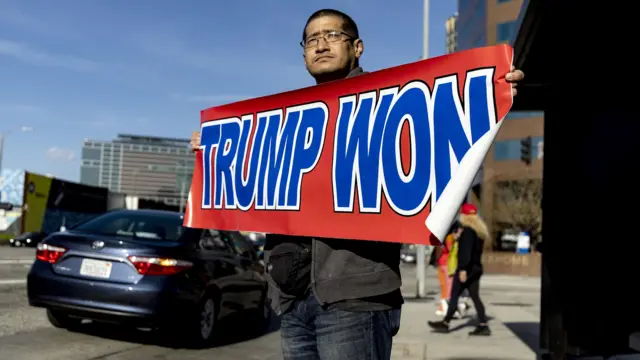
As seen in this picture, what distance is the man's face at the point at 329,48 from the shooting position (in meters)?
2.75

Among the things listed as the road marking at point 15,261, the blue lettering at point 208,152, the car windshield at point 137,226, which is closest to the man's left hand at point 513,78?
the blue lettering at point 208,152

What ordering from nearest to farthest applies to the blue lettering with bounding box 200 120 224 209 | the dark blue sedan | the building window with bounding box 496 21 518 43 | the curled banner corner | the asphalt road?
the curled banner corner → the blue lettering with bounding box 200 120 224 209 → the asphalt road → the dark blue sedan → the building window with bounding box 496 21 518 43

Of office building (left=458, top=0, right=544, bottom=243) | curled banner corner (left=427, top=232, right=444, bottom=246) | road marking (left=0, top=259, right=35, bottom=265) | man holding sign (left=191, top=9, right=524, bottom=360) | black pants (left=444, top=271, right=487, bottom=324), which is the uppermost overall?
office building (left=458, top=0, right=544, bottom=243)

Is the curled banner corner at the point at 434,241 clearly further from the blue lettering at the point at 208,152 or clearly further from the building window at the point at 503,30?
the building window at the point at 503,30

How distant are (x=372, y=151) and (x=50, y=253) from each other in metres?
5.20

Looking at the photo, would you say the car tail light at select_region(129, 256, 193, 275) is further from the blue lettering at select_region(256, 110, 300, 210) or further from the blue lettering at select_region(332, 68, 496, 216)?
the blue lettering at select_region(332, 68, 496, 216)

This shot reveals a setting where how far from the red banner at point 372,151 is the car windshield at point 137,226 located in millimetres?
4023

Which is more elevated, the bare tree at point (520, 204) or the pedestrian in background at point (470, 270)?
the bare tree at point (520, 204)

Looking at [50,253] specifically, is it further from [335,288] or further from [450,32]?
[450,32]

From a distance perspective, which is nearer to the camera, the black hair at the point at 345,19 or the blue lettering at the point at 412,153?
the blue lettering at the point at 412,153

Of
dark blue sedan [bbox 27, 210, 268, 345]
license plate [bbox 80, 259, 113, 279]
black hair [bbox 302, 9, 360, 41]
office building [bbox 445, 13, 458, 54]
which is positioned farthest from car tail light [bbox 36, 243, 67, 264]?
office building [bbox 445, 13, 458, 54]

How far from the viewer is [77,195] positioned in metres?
44.8

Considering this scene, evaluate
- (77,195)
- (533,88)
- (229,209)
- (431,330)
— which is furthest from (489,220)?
(229,209)

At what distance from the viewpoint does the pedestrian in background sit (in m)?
8.66
